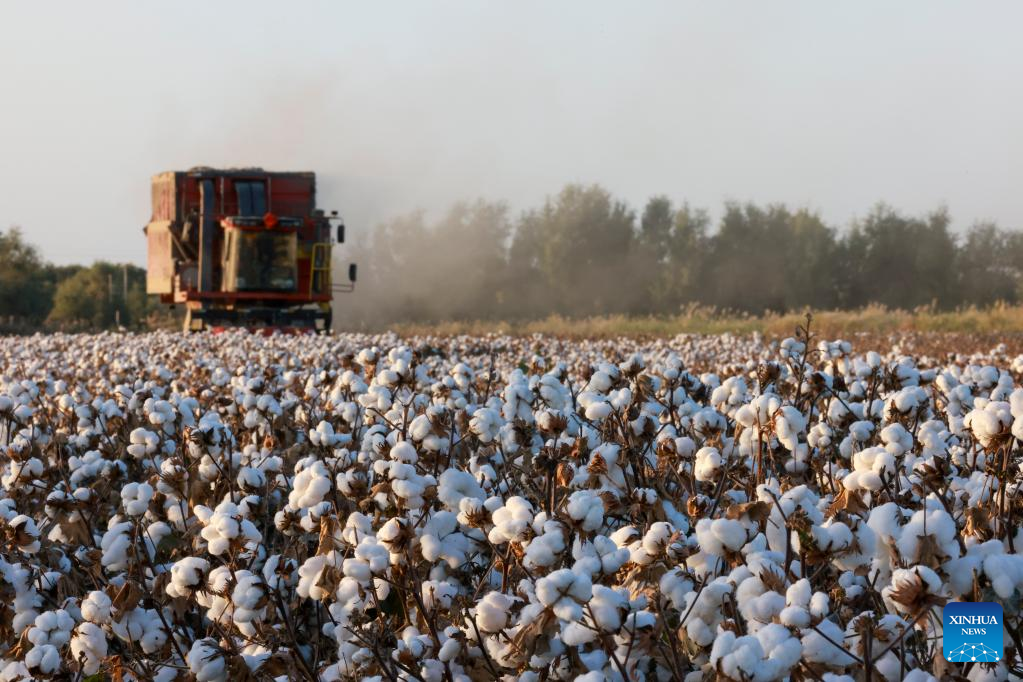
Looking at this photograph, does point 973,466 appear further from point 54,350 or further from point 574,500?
point 54,350

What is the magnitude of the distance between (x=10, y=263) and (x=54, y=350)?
37.0 m

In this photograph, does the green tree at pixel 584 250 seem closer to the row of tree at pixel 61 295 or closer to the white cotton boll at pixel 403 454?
the row of tree at pixel 61 295

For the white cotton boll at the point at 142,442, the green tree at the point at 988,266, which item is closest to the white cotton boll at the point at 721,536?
the white cotton boll at the point at 142,442

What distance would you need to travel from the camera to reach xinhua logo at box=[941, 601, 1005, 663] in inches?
74.9

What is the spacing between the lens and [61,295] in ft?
146

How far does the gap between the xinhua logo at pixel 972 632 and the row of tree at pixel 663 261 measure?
5938 centimetres

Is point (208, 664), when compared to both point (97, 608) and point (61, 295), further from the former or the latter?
point (61, 295)

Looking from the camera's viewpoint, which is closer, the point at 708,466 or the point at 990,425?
the point at 990,425

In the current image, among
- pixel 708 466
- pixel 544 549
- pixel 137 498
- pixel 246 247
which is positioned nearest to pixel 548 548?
pixel 544 549

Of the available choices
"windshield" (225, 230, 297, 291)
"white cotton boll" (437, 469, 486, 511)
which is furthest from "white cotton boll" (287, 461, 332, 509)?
"windshield" (225, 230, 297, 291)

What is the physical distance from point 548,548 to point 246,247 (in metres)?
22.9

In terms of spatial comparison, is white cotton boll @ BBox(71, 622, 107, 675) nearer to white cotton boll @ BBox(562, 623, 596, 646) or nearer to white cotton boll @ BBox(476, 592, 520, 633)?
white cotton boll @ BBox(476, 592, 520, 633)

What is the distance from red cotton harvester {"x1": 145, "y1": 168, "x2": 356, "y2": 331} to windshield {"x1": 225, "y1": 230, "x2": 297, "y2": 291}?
0.02 meters

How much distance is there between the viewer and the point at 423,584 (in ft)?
8.84
